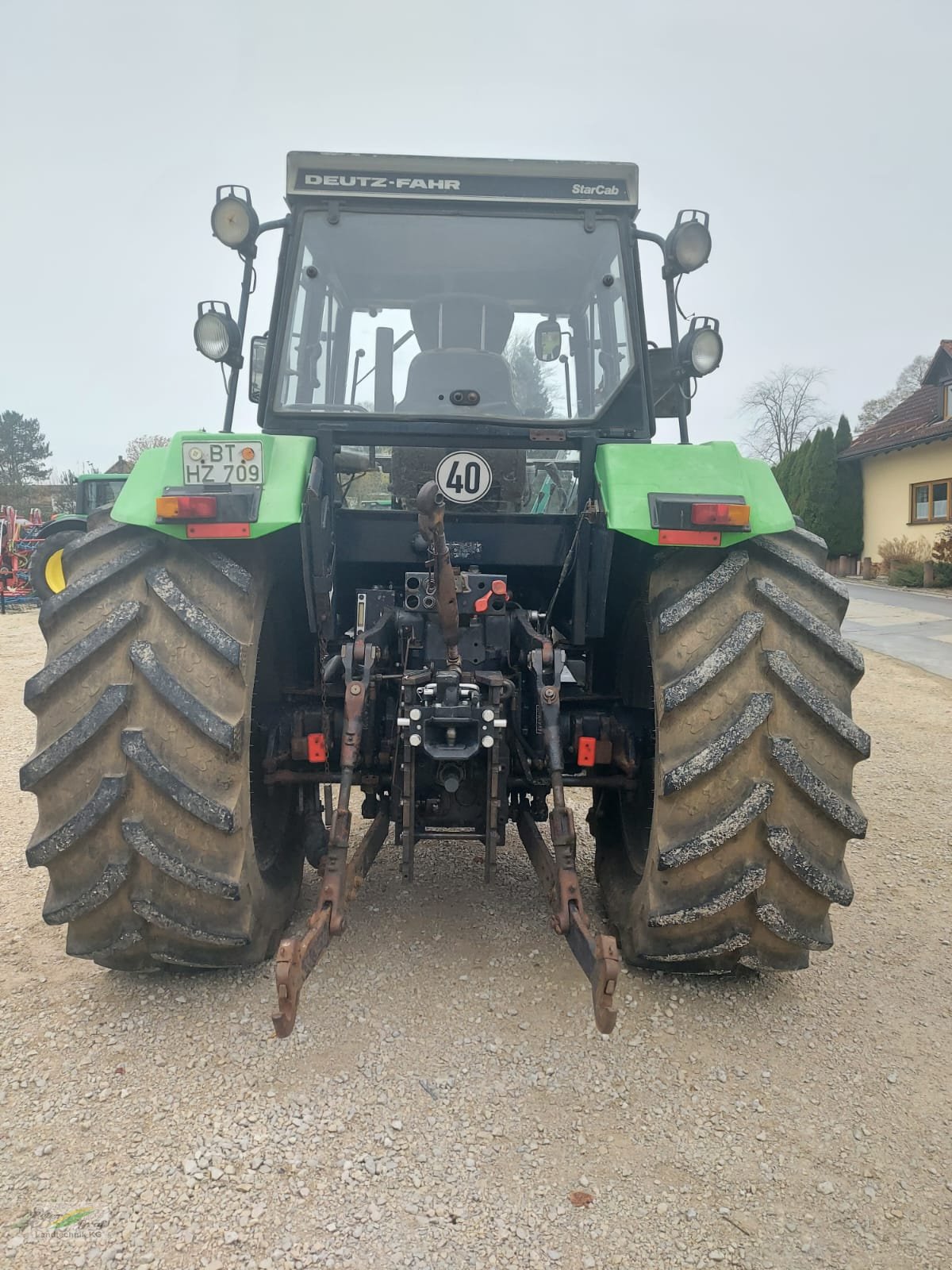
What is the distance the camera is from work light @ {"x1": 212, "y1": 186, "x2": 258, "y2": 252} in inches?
135

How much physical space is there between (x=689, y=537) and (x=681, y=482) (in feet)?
0.73

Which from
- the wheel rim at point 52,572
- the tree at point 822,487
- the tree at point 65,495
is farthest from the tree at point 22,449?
the wheel rim at point 52,572

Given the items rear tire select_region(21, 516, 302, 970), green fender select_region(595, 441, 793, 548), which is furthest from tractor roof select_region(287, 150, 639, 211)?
rear tire select_region(21, 516, 302, 970)

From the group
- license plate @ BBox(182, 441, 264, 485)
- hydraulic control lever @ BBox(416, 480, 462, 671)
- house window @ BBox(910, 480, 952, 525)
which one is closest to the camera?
hydraulic control lever @ BBox(416, 480, 462, 671)

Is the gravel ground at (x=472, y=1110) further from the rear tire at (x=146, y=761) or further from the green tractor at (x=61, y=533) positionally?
the green tractor at (x=61, y=533)

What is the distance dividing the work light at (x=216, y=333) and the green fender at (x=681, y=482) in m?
1.63

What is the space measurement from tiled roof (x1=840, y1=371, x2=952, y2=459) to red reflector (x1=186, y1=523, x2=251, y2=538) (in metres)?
24.6

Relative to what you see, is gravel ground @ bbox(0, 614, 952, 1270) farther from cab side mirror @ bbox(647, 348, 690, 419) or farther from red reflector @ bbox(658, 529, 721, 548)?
cab side mirror @ bbox(647, 348, 690, 419)

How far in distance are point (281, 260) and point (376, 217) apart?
0.41 m

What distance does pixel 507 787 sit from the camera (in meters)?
3.05

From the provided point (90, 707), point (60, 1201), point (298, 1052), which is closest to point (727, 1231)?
point (298, 1052)

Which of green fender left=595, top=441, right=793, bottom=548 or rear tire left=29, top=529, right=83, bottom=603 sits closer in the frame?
green fender left=595, top=441, right=793, bottom=548

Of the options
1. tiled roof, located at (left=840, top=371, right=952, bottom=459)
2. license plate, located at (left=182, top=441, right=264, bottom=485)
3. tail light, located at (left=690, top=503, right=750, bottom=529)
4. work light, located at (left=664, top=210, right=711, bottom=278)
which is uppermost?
tiled roof, located at (left=840, top=371, right=952, bottom=459)

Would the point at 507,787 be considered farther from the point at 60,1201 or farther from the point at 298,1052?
the point at 60,1201
